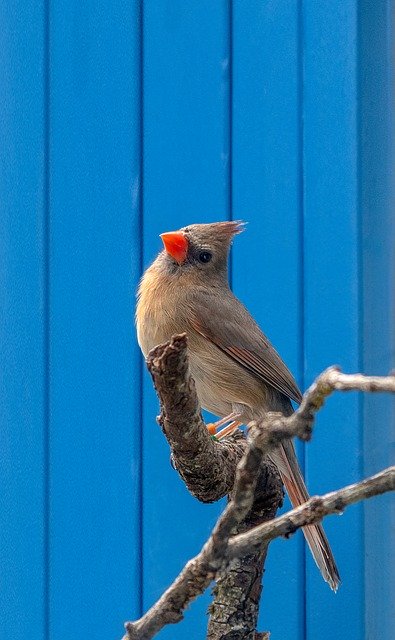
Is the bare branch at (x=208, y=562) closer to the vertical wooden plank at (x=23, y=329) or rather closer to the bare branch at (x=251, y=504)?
the bare branch at (x=251, y=504)

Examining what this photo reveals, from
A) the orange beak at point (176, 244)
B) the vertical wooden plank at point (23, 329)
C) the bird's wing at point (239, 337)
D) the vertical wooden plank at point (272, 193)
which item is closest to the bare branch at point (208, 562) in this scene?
the bird's wing at point (239, 337)

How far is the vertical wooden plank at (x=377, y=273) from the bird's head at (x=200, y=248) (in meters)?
0.32

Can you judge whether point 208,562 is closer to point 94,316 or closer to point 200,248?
point 200,248

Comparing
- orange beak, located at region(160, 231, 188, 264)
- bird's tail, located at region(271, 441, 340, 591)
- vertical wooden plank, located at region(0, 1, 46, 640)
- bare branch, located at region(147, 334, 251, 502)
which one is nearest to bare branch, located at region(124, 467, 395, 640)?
bare branch, located at region(147, 334, 251, 502)

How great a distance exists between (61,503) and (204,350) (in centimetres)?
61

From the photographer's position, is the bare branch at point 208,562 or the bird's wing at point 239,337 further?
the bird's wing at point 239,337

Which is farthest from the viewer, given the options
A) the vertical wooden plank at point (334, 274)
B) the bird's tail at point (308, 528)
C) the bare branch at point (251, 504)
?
the vertical wooden plank at point (334, 274)

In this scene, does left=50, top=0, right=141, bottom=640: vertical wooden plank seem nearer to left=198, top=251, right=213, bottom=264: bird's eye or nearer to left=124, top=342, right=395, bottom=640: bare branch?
left=198, top=251, right=213, bottom=264: bird's eye

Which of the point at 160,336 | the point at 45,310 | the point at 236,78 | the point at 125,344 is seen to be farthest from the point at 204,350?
the point at 236,78

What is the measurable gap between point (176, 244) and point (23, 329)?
0.51 metres

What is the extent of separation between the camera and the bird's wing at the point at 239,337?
90.4 inches

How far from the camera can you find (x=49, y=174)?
2689mm

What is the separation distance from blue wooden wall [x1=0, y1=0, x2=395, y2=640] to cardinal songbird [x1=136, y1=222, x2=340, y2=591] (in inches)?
7.3

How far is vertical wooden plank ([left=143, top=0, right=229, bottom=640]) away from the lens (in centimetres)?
259
